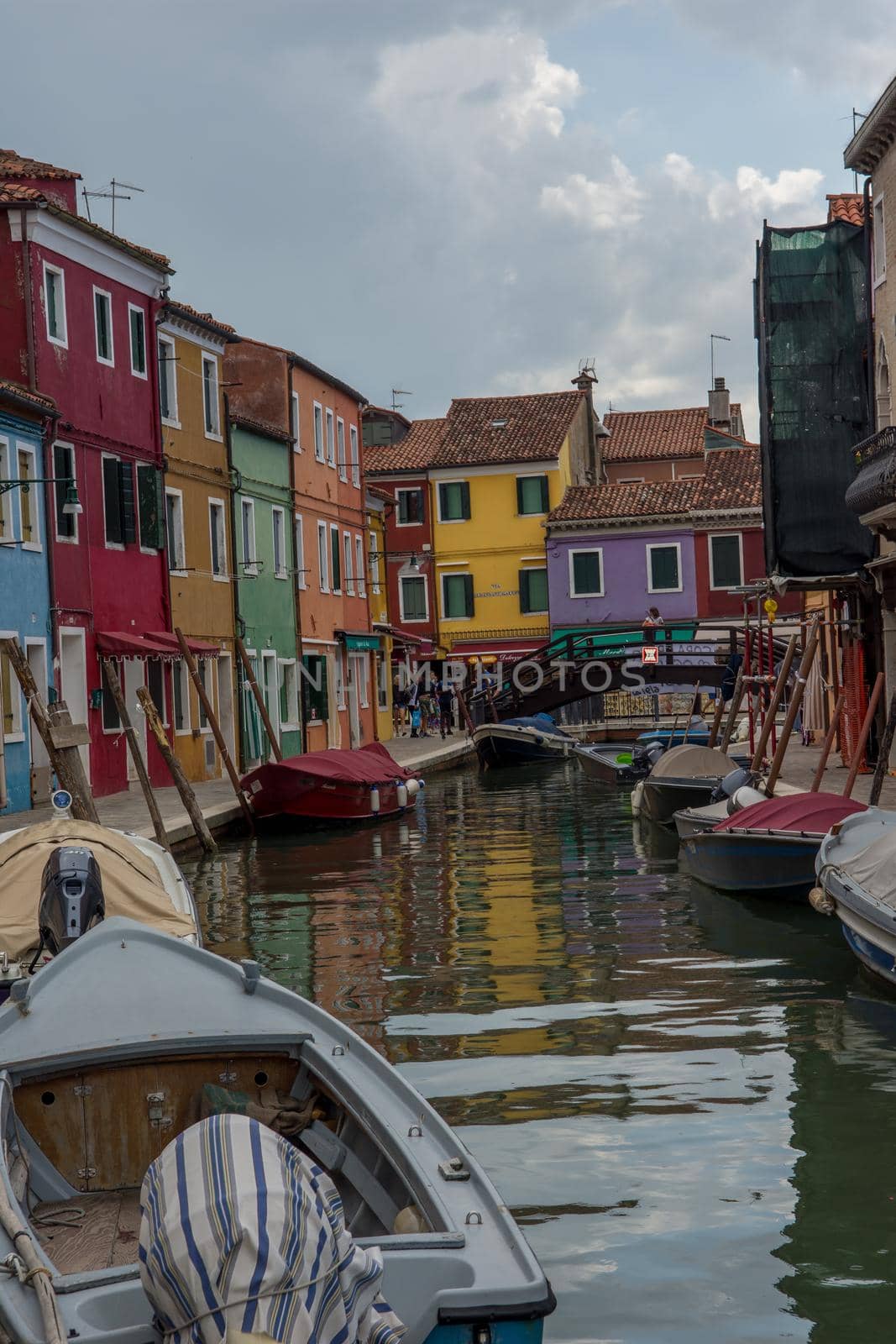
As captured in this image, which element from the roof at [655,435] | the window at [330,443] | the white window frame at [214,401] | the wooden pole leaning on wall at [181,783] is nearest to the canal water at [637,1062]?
the wooden pole leaning on wall at [181,783]

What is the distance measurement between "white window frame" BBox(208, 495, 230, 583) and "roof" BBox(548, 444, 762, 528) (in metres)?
22.7

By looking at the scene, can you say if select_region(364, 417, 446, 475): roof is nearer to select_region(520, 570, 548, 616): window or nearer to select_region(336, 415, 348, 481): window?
select_region(520, 570, 548, 616): window

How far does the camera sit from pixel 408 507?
5725 cm

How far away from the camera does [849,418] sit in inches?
1088

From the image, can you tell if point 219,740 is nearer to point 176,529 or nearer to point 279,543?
point 176,529

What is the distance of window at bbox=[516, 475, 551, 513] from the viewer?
5619 centimetres

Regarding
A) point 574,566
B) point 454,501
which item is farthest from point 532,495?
point 574,566

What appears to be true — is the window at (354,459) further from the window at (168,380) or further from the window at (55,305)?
the window at (55,305)

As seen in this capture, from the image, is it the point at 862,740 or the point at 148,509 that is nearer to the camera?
the point at 862,740

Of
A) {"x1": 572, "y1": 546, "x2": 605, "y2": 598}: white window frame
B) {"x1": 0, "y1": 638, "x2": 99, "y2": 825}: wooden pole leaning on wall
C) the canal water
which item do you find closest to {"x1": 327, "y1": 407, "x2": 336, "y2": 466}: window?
{"x1": 572, "y1": 546, "x2": 605, "y2": 598}: white window frame

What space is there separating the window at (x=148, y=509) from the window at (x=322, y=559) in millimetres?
11362

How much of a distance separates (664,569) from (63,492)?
31.1 meters

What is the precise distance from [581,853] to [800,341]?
1010 centimetres

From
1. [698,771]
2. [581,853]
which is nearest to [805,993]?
[581,853]
